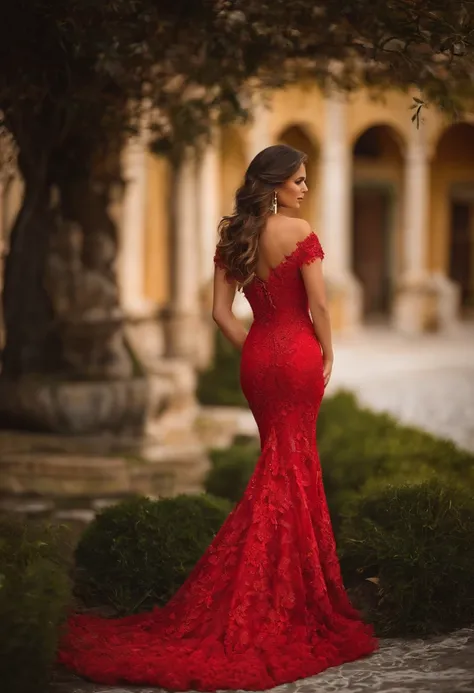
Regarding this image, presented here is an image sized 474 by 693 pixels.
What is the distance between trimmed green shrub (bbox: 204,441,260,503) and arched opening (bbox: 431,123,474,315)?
63.7 ft

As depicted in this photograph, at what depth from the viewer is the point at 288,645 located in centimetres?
461

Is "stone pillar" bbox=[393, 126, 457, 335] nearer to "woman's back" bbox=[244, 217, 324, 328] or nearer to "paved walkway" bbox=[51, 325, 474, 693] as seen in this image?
"paved walkway" bbox=[51, 325, 474, 693]

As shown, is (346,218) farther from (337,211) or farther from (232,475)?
(232,475)

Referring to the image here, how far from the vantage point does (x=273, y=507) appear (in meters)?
4.84

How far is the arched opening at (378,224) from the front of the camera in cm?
2709

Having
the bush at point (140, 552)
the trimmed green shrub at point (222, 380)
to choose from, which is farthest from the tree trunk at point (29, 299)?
the trimmed green shrub at point (222, 380)

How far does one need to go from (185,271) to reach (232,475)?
659cm

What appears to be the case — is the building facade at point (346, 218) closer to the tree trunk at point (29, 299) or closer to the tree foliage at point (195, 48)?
the tree trunk at point (29, 299)

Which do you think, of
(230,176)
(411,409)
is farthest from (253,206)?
(230,176)

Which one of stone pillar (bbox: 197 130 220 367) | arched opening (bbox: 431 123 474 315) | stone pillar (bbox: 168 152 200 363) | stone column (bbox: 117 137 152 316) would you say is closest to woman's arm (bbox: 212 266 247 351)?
stone column (bbox: 117 137 152 316)

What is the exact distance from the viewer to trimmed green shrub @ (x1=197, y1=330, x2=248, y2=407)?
13.8 m

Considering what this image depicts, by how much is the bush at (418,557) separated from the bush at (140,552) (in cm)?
72

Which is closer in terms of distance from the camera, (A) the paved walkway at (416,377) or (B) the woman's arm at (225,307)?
(B) the woman's arm at (225,307)

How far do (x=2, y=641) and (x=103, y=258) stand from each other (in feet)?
18.7
